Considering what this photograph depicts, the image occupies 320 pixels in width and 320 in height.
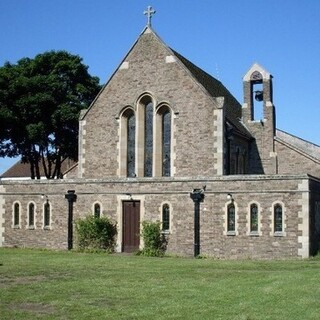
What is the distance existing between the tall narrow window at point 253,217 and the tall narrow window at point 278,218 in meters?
0.84

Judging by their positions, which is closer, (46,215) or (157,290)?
(157,290)

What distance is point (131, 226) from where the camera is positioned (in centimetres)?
2770

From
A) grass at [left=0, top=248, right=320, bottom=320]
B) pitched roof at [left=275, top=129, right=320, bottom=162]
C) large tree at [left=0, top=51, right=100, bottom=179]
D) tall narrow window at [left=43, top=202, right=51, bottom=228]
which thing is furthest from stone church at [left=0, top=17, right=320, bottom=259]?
large tree at [left=0, top=51, right=100, bottom=179]

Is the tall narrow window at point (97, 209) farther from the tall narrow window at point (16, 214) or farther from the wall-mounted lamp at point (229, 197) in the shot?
the wall-mounted lamp at point (229, 197)

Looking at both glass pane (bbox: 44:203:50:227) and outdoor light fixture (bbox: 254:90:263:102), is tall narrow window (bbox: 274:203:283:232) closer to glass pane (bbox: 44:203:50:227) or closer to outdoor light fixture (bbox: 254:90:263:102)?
glass pane (bbox: 44:203:50:227)

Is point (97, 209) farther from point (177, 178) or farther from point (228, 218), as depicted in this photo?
point (228, 218)

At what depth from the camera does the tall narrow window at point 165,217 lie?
26.8 meters

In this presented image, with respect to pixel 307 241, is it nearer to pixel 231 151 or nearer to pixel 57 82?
pixel 231 151

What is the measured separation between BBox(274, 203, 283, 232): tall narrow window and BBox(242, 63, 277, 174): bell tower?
393 inches

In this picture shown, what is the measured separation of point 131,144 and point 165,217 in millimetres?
6113

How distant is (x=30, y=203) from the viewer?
2994cm

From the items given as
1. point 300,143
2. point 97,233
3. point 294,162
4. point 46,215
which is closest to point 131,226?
point 97,233

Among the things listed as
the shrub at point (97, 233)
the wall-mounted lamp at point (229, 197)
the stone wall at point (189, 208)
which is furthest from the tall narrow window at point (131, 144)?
the wall-mounted lamp at point (229, 197)

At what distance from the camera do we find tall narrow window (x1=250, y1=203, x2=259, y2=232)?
2495 centimetres
